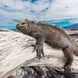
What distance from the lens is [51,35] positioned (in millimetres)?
3227

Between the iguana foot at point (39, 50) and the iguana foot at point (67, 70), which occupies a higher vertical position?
the iguana foot at point (39, 50)

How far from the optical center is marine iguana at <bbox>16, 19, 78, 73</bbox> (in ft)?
10.2

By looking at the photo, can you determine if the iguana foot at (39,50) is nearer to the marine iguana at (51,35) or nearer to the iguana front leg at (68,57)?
the marine iguana at (51,35)

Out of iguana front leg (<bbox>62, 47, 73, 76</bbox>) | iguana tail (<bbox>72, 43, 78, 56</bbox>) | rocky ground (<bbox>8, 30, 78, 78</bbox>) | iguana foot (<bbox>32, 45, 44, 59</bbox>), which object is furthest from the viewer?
iguana tail (<bbox>72, 43, 78, 56</bbox>)

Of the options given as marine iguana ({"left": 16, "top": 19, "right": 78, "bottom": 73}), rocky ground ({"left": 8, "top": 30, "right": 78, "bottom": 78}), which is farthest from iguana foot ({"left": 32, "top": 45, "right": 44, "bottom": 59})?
rocky ground ({"left": 8, "top": 30, "right": 78, "bottom": 78})

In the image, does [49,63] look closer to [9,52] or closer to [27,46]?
[27,46]

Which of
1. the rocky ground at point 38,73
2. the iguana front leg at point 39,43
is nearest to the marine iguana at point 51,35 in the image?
the iguana front leg at point 39,43

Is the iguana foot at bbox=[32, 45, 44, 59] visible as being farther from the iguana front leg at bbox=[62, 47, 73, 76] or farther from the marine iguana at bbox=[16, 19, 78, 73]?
the iguana front leg at bbox=[62, 47, 73, 76]

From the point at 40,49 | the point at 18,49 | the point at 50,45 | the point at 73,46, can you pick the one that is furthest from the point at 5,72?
the point at 73,46

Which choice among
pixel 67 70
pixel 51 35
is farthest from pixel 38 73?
pixel 51 35

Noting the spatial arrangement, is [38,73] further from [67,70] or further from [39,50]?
[39,50]

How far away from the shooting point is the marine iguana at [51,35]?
3123 mm

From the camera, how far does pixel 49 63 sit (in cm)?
310

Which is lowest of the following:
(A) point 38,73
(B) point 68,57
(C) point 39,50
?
(A) point 38,73
